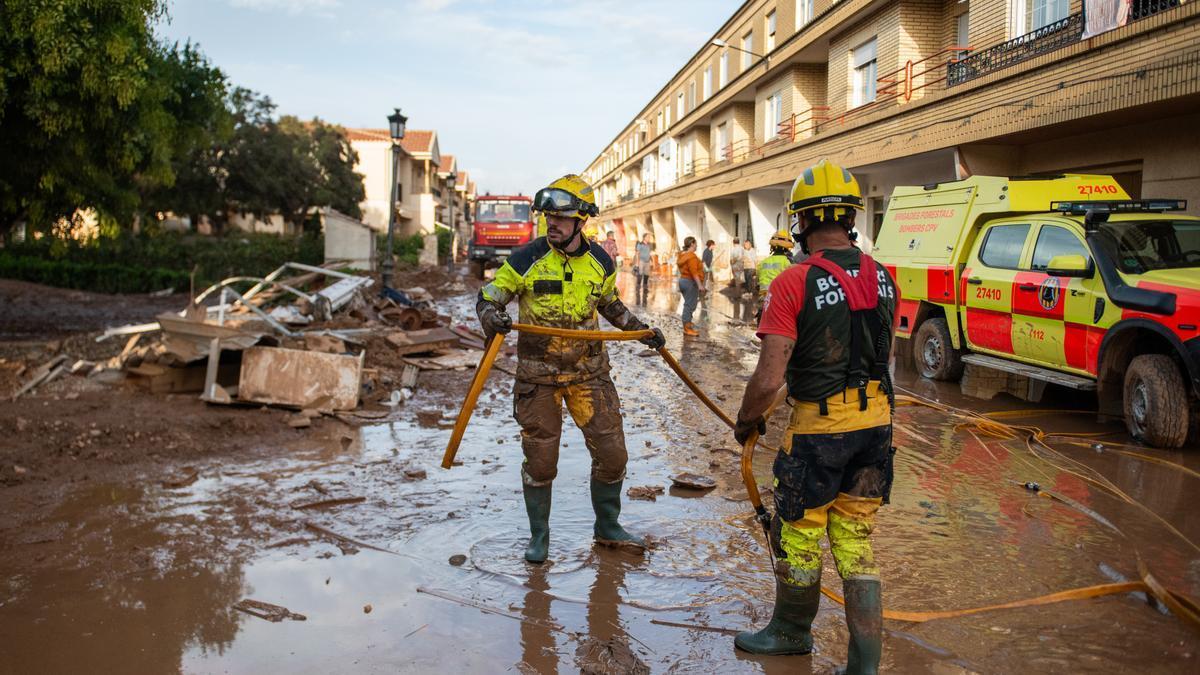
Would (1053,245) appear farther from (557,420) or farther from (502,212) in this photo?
(502,212)

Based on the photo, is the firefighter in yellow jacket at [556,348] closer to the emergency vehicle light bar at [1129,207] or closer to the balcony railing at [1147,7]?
the emergency vehicle light bar at [1129,207]

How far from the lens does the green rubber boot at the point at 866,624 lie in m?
3.29

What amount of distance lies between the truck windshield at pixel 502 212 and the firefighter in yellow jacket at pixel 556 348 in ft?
96.6

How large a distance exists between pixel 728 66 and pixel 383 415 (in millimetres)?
30505

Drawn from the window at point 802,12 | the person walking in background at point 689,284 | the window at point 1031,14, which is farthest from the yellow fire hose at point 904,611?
the window at point 802,12

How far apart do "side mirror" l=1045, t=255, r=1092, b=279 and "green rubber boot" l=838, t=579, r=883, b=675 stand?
5.75m

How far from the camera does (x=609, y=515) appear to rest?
4984 millimetres

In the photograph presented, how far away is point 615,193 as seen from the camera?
252ft

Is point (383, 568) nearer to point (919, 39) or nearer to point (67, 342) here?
point (67, 342)

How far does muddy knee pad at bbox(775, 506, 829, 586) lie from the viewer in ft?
11.2

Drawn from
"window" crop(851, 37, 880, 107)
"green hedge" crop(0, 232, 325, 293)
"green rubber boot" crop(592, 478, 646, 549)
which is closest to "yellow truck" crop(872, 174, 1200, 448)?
"green rubber boot" crop(592, 478, 646, 549)

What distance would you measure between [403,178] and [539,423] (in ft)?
163

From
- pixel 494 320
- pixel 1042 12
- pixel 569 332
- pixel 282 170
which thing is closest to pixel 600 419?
pixel 569 332

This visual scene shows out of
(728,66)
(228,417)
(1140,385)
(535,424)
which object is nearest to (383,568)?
(535,424)
